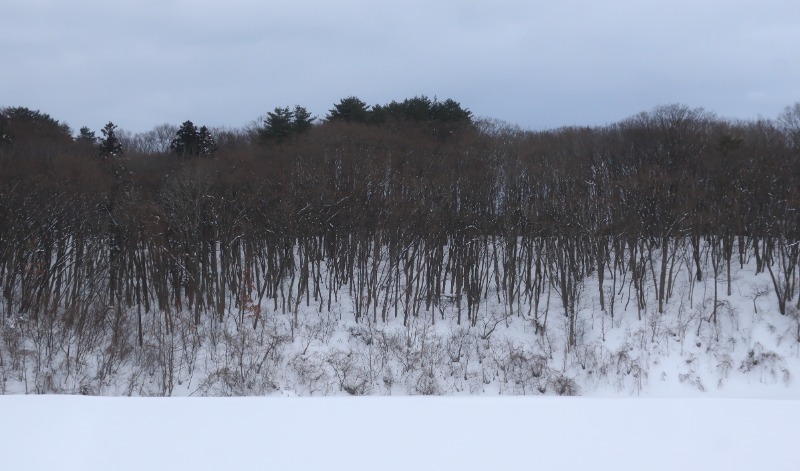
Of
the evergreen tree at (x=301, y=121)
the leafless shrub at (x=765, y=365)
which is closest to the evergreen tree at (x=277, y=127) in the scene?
the evergreen tree at (x=301, y=121)

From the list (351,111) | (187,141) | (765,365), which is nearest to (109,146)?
(187,141)

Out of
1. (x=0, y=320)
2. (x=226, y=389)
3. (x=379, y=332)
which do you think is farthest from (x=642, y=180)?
(x=0, y=320)

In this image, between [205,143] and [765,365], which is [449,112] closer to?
[205,143]

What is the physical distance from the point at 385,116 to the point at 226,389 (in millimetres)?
31299

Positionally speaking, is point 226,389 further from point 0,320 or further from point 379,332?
point 0,320

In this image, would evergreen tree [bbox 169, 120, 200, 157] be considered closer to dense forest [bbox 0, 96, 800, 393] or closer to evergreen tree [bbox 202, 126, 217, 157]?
evergreen tree [bbox 202, 126, 217, 157]

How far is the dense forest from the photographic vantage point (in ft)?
110

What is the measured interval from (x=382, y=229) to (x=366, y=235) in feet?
3.18

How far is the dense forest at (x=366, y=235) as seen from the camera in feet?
110

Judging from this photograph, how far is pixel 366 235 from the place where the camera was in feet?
125

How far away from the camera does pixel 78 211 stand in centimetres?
3456

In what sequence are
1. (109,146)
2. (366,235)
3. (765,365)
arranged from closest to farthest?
1. (765,365)
2. (366,235)
3. (109,146)

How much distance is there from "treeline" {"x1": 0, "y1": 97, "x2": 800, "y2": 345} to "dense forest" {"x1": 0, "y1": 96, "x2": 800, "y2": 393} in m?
0.13

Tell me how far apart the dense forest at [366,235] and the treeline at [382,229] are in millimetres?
125
